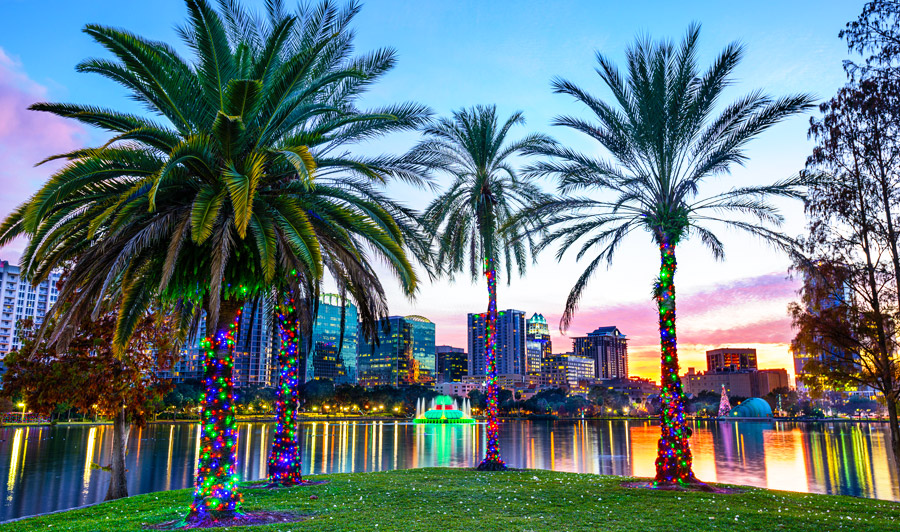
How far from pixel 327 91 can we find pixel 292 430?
31.1ft

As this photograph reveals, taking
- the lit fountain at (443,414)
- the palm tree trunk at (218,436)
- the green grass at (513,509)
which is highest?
the palm tree trunk at (218,436)

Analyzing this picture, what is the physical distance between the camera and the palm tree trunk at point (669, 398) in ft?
53.6

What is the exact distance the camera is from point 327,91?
49.2 feet

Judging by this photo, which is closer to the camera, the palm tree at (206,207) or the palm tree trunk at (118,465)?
the palm tree at (206,207)

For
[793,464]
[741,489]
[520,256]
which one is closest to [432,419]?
[793,464]

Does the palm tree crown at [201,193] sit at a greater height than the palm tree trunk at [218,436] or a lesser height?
greater

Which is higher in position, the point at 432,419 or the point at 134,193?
the point at 134,193

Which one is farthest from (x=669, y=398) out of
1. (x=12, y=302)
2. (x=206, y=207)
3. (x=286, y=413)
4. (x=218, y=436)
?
(x=12, y=302)

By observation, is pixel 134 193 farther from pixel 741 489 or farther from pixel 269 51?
pixel 741 489

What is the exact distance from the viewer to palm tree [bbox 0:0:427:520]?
35.5 feet

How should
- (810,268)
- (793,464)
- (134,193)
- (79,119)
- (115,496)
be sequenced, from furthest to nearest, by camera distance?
(793,464) < (115,496) < (810,268) < (79,119) < (134,193)

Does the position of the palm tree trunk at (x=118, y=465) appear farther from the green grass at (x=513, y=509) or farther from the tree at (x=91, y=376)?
the green grass at (x=513, y=509)

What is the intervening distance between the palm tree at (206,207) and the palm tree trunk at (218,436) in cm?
2

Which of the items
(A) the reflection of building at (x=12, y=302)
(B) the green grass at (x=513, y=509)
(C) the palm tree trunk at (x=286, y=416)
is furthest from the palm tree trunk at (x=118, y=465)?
(A) the reflection of building at (x=12, y=302)
